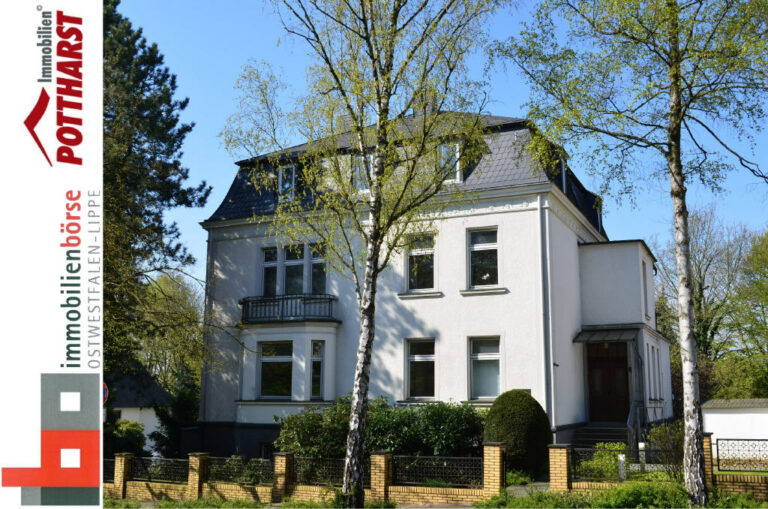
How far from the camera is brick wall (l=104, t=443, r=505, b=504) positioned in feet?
44.5

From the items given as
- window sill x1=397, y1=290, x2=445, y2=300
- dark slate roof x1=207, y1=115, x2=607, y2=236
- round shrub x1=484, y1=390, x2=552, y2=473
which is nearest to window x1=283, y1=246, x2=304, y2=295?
dark slate roof x1=207, y1=115, x2=607, y2=236

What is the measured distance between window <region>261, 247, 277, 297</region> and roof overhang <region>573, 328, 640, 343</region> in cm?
969

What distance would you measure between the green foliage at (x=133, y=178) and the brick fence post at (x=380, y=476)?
8038 mm

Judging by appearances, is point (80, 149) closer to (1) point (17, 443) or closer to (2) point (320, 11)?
(1) point (17, 443)

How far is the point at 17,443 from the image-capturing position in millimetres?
6434

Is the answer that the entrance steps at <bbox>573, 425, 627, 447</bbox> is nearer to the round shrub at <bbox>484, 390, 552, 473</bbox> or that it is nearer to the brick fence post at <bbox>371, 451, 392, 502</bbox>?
the round shrub at <bbox>484, 390, 552, 473</bbox>

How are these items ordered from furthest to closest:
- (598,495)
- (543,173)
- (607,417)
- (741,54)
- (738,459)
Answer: (607,417) < (543,173) < (738,459) < (598,495) < (741,54)

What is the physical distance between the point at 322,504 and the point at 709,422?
13769 millimetres

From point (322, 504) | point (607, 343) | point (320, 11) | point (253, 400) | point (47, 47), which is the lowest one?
point (322, 504)

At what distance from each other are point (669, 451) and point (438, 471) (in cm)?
431

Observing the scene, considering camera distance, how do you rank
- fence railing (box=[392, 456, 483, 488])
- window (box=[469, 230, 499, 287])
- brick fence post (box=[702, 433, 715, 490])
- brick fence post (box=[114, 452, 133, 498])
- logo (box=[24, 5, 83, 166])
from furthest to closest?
window (box=[469, 230, 499, 287]) < brick fence post (box=[114, 452, 133, 498]) < fence railing (box=[392, 456, 483, 488]) < brick fence post (box=[702, 433, 715, 490]) < logo (box=[24, 5, 83, 166])

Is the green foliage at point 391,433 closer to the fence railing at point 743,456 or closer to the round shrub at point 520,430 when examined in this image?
the round shrub at point 520,430

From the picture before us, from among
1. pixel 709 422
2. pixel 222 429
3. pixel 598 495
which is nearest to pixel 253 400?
pixel 222 429

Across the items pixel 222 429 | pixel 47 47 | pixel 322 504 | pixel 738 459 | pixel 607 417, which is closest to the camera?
pixel 47 47
